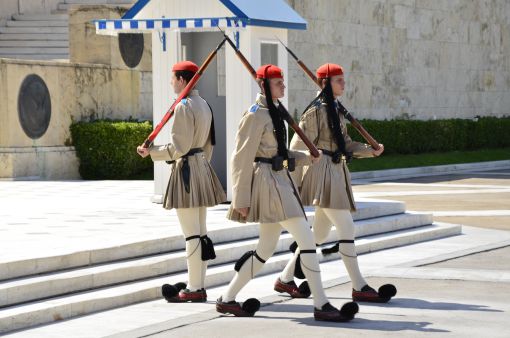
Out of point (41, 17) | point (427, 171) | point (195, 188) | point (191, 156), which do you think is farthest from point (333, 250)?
point (41, 17)

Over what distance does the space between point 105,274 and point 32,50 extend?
1764 centimetres

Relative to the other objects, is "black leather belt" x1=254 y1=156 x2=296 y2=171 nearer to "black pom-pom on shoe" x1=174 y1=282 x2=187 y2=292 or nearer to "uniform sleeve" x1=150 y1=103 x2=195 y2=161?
"uniform sleeve" x1=150 y1=103 x2=195 y2=161

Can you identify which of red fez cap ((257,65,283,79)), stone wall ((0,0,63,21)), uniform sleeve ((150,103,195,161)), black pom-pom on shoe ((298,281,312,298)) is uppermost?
stone wall ((0,0,63,21))

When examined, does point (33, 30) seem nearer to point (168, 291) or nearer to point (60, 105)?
point (60, 105)

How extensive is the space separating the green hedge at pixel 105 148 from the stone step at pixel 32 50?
5.43m

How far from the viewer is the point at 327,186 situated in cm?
1058

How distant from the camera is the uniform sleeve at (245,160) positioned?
9.74 metres

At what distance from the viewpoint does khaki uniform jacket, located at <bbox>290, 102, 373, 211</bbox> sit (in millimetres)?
10539

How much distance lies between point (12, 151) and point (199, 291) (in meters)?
11.4

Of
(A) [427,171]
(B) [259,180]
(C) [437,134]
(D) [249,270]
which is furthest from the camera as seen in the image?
(C) [437,134]

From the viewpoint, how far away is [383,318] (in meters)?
9.81

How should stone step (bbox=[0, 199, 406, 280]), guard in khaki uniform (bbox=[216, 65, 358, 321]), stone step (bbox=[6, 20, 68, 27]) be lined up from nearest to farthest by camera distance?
guard in khaki uniform (bbox=[216, 65, 358, 321])
stone step (bbox=[0, 199, 406, 280])
stone step (bbox=[6, 20, 68, 27])

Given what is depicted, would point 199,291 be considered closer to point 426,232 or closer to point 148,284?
point 148,284

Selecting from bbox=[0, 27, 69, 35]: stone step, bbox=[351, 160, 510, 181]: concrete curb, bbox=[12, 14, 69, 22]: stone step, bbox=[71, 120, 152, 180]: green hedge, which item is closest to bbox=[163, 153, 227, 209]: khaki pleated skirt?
bbox=[71, 120, 152, 180]: green hedge
